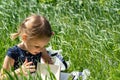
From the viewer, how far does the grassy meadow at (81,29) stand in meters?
4.56

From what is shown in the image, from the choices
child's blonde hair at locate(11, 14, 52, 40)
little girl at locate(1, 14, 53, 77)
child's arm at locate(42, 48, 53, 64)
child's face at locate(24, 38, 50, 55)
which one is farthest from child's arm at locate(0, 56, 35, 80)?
child's arm at locate(42, 48, 53, 64)

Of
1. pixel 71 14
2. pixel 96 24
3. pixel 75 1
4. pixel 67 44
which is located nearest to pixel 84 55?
pixel 67 44

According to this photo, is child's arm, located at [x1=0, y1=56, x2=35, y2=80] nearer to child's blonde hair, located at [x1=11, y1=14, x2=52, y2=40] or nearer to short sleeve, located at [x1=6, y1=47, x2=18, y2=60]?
short sleeve, located at [x1=6, y1=47, x2=18, y2=60]

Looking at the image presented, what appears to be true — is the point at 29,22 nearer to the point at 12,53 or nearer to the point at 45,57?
the point at 12,53

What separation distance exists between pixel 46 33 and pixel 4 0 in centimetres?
183

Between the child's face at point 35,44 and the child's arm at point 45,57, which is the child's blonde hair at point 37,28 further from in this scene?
the child's arm at point 45,57

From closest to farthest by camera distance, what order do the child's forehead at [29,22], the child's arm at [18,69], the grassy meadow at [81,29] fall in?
the child's arm at [18,69] < the child's forehead at [29,22] < the grassy meadow at [81,29]

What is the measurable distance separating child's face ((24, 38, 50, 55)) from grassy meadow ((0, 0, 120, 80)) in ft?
1.51

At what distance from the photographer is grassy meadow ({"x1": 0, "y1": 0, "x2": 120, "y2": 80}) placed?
180 inches

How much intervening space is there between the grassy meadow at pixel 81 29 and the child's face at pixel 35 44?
18.1 inches

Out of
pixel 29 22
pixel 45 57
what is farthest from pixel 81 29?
pixel 29 22

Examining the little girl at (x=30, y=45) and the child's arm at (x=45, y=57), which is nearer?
the little girl at (x=30, y=45)

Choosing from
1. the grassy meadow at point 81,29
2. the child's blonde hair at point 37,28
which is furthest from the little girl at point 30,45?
the grassy meadow at point 81,29

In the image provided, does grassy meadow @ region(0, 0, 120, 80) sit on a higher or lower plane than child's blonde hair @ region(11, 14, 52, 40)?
lower
